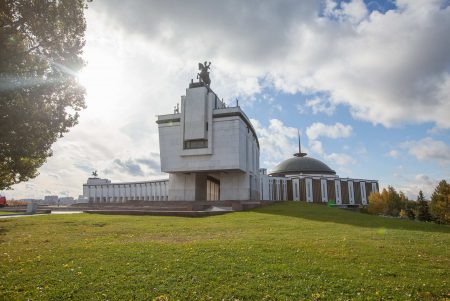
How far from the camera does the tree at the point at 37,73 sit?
41.3 feet

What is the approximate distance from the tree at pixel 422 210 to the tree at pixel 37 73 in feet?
204

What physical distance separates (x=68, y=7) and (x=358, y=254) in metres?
16.5

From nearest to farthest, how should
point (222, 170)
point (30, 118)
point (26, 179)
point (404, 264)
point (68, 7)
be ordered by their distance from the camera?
point (404, 264) < point (30, 118) < point (68, 7) < point (26, 179) < point (222, 170)

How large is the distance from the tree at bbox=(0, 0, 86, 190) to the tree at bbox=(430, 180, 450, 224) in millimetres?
54307

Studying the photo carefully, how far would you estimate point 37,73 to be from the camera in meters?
14.0

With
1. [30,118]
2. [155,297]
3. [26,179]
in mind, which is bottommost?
[155,297]

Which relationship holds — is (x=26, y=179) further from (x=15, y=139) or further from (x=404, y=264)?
(x=404, y=264)

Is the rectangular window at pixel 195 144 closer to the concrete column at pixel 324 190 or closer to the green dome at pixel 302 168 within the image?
the concrete column at pixel 324 190

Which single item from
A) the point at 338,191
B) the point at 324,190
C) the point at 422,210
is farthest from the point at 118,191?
the point at 422,210

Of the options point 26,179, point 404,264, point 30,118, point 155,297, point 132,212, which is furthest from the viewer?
point 132,212

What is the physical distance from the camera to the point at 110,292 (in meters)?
8.02

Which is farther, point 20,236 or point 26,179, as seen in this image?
point 26,179

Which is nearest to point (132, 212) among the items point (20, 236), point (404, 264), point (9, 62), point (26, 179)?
point (26, 179)

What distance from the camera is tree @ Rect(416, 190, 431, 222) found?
56831 mm
